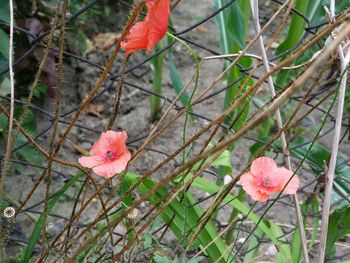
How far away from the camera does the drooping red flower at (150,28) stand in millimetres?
684

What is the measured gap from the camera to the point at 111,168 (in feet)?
2.38

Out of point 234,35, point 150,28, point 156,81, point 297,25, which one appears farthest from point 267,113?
point 156,81

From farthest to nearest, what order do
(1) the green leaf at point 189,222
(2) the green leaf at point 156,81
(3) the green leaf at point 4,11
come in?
(2) the green leaf at point 156,81 → (3) the green leaf at point 4,11 → (1) the green leaf at point 189,222

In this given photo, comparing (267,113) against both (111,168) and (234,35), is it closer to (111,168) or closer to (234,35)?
(111,168)

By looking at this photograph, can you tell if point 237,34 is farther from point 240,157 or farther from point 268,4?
point 268,4

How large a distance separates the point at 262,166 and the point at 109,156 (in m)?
0.23

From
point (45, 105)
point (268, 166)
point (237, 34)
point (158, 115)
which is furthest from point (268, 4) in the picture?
point (268, 166)

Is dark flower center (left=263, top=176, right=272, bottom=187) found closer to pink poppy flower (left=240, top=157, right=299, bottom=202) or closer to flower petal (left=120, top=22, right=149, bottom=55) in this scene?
pink poppy flower (left=240, top=157, right=299, bottom=202)

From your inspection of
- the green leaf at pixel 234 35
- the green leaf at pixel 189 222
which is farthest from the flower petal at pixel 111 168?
the green leaf at pixel 234 35

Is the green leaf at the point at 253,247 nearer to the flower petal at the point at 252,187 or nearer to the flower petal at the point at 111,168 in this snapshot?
the flower petal at the point at 252,187

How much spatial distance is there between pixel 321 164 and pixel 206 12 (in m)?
1.65

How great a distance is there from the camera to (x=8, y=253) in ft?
4.69

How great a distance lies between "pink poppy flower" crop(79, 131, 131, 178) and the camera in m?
0.73

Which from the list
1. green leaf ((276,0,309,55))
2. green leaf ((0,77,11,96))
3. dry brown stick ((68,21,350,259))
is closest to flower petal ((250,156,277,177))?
dry brown stick ((68,21,350,259))
